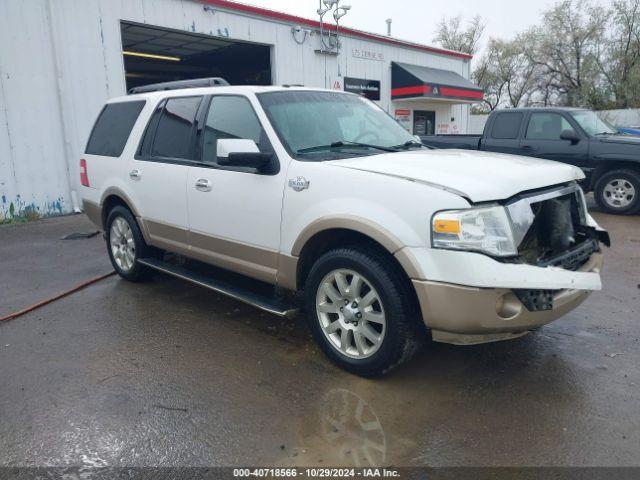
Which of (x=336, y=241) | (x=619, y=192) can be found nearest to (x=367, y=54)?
(x=619, y=192)

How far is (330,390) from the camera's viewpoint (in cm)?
327

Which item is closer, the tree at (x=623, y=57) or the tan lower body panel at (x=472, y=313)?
the tan lower body panel at (x=472, y=313)

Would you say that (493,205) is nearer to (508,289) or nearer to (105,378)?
(508,289)

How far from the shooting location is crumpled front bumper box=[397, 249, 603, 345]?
2.80m

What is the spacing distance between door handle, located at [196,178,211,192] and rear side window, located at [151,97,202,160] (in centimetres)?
30

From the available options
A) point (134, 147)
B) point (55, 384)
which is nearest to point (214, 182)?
point (134, 147)

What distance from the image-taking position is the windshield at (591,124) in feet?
30.3

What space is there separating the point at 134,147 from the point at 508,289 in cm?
385

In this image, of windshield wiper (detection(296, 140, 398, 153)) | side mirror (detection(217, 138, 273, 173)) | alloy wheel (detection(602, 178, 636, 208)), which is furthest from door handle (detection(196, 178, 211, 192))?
alloy wheel (detection(602, 178, 636, 208))

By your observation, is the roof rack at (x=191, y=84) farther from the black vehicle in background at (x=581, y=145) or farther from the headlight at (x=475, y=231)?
the black vehicle in background at (x=581, y=145)

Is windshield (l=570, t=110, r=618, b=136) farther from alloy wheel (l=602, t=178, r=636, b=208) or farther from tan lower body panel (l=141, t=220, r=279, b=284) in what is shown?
tan lower body panel (l=141, t=220, r=279, b=284)

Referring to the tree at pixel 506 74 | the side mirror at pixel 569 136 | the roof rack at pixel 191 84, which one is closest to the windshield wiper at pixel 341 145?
the roof rack at pixel 191 84

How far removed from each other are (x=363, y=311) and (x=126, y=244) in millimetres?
3223

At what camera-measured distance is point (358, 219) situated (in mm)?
3186
